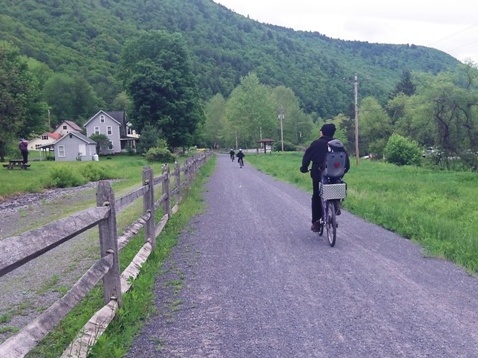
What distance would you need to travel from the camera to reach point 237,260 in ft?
25.3

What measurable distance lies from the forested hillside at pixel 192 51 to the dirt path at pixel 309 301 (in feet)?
395

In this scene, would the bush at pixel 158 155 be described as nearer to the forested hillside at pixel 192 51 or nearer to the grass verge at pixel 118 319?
the grass verge at pixel 118 319

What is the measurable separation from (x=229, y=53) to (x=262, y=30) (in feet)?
126

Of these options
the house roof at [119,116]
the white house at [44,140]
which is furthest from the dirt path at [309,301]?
the white house at [44,140]

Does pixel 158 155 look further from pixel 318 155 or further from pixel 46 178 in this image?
pixel 318 155

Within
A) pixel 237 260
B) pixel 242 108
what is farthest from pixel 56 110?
pixel 237 260

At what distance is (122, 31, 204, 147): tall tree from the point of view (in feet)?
194

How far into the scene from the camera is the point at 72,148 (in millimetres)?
63375

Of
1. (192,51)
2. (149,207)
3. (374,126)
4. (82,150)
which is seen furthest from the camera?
(192,51)

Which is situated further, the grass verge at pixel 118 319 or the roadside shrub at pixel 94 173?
the roadside shrub at pixel 94 173

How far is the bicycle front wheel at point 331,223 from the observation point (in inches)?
340

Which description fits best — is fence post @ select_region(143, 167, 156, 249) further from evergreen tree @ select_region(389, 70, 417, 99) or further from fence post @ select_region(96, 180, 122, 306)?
evergreen tree @ select_region(389, 70, 417, 99)

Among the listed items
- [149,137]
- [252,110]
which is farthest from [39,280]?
[252,110]

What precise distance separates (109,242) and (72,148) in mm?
61911
